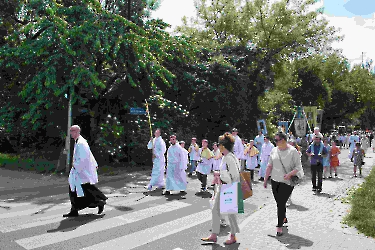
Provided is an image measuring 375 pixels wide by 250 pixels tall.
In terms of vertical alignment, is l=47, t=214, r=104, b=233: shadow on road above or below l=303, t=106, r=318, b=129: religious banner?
below

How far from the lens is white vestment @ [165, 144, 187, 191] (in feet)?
34.7

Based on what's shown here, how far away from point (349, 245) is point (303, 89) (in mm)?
43551

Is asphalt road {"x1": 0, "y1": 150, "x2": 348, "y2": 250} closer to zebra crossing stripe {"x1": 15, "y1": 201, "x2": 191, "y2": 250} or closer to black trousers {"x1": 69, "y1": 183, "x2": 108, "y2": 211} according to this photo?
zebra crossing stripe {"x1": 15, "y1": 201, "x2": 191, "y2": 250}

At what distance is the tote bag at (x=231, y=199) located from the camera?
18.7 feet

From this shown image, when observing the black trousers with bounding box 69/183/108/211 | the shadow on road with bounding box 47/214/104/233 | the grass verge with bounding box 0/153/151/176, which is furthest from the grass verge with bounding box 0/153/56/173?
the shadow on road with bounding box 47/214/104/233

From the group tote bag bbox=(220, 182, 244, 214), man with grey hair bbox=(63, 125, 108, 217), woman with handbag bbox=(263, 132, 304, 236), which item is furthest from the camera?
man with grey hair bbox=(63, 125, 108, 217)

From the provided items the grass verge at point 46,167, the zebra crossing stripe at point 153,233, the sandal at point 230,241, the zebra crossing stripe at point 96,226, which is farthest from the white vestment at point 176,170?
the grass verge at point 46,167

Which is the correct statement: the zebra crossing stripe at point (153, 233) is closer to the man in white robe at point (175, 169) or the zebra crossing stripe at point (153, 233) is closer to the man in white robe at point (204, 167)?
the man in white robe at point (175, 169)

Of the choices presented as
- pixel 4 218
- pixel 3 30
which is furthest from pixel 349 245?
pixel 3 30

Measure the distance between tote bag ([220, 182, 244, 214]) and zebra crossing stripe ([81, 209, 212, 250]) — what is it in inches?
49.5

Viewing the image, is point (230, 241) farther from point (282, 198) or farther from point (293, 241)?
point (282, 198)

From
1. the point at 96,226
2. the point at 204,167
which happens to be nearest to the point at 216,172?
the point at 96,226

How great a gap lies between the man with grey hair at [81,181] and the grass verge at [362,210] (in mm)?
4943

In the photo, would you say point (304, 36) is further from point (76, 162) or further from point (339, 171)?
point (76, 162)
